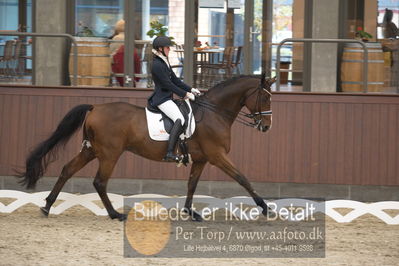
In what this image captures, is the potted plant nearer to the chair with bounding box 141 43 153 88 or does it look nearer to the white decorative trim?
the chair with bounding box 141 43 153 88

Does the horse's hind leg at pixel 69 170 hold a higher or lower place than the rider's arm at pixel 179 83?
lower

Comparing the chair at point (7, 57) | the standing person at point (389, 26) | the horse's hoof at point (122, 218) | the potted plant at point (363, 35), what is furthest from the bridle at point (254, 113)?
the standing person at point (389, 26)

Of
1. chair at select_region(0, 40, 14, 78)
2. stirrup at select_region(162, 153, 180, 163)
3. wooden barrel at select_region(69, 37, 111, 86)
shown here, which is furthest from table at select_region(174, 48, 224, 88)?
stirrup at select_region(162, 153, 180, 163)

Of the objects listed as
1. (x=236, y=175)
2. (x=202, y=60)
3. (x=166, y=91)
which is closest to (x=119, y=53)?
(x=202, y=60)

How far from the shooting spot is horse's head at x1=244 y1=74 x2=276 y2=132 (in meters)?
10.1

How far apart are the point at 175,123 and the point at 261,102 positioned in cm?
104

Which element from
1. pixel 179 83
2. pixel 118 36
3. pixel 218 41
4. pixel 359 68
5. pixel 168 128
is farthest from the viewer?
pixel 118 36

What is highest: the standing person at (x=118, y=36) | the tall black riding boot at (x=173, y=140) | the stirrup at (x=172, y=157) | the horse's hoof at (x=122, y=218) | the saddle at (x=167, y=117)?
the standing person at (x=118, y=36)

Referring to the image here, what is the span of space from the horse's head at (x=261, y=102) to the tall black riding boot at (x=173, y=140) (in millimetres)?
886

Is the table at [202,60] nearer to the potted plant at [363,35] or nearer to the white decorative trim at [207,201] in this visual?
the potted plant at [363,35]

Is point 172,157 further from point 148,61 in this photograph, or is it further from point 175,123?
point 148,61

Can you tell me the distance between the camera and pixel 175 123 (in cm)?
998

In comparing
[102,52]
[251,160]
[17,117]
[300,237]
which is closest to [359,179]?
[251,160]

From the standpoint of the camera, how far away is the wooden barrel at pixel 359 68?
1268 centimetres
